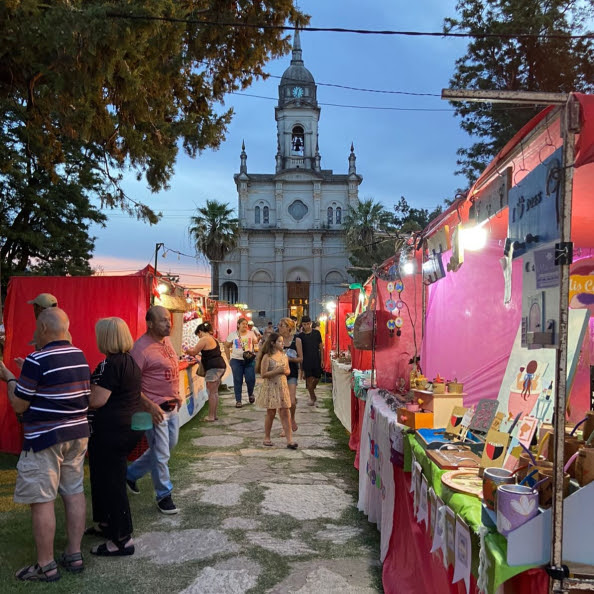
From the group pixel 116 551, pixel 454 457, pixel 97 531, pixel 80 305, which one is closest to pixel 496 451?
pixel 454 457

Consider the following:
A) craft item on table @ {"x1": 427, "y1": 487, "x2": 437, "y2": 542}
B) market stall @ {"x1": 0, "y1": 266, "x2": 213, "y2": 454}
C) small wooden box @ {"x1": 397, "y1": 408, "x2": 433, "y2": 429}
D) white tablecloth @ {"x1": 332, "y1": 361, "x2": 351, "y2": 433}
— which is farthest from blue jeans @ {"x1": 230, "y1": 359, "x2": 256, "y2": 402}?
craft item on table @ {"x1": 427, "y1": 487, "x2": 437, "y2": 542}

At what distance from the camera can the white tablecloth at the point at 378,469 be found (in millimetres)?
3648

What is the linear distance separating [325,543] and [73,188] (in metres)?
19.8

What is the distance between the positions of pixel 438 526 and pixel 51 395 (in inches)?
88.8

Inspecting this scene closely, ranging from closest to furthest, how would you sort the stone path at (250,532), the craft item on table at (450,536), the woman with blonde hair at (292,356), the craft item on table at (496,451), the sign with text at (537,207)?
the sign with text at (537,207), the craft item on table at (450,536), the craft item on table at (496,451), the stone path at (250,532), the woman with blonde hair at (292,356)

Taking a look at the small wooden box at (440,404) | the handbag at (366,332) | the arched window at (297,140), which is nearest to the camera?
the small wooden box at (440,404)

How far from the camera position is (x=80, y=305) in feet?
21.7

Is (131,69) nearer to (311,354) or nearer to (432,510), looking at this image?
(432,510)

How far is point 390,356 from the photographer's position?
19.4ft

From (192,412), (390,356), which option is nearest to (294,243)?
(192,412)

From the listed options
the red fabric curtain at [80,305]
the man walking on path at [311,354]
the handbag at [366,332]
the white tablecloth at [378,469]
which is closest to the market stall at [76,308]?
the red fabric curtain at [80,305]

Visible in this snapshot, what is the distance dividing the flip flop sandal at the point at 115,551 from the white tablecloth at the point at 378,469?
172cm

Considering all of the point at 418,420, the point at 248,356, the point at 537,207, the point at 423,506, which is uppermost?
the point at 537,207

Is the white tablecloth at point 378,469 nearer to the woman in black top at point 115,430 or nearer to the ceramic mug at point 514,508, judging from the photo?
the woman in black top at point 115,430
